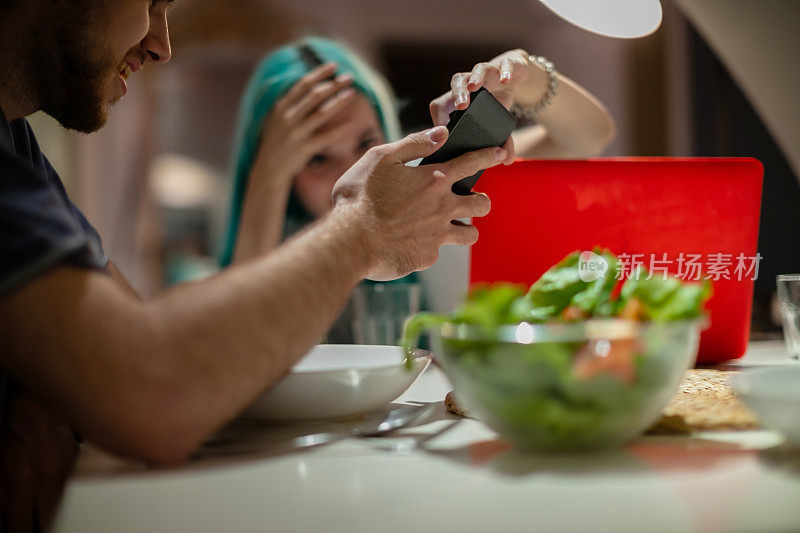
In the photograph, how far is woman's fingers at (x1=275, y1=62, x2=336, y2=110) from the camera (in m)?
1.78

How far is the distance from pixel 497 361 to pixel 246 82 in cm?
268

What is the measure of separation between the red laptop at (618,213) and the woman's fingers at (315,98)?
0.93 m

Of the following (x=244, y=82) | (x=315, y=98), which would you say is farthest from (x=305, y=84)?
(x=244, y=82)

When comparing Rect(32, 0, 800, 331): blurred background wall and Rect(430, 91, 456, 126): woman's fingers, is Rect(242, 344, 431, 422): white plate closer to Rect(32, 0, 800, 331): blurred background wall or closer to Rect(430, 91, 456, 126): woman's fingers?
Rect(430, 91, 456, 126): woman's fingers

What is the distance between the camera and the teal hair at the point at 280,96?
1.86 meters

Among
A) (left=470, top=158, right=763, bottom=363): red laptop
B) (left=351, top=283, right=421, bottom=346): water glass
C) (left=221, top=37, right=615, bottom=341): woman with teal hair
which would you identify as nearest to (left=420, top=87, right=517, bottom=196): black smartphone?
(left=470, top=158, right=763, bottom=363): red laptop

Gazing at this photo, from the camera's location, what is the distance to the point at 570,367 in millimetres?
461

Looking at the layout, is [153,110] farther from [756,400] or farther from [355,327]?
[756,400]

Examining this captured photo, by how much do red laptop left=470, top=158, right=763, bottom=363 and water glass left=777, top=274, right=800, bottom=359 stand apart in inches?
4.0

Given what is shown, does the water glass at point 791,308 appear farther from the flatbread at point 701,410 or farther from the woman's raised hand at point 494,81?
the woman's raised hand at point 494,81

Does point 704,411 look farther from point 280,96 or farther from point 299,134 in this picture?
point 280,96

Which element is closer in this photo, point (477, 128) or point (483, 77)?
point (477, 128)

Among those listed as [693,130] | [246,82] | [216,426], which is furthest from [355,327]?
[246,82]

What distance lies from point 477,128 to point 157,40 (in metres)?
0.51
